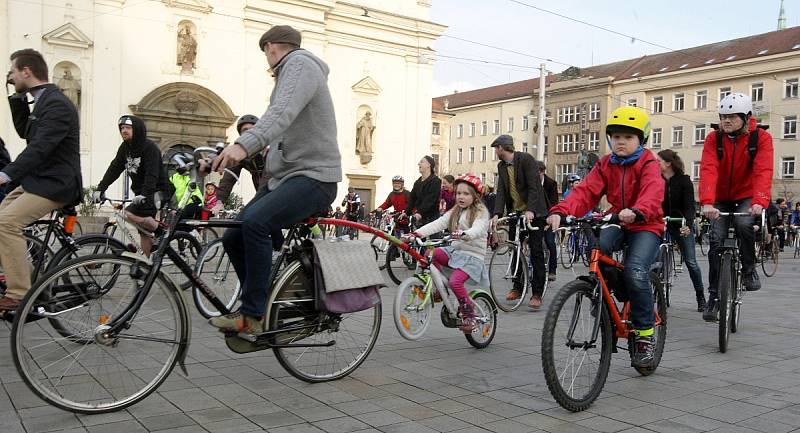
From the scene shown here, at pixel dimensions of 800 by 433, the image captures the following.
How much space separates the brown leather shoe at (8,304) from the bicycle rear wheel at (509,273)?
5043mm

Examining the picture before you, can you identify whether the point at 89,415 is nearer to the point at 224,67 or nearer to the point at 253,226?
the point at 253,226

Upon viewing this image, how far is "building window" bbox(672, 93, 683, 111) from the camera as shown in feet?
202

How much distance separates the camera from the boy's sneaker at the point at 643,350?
5027 mm

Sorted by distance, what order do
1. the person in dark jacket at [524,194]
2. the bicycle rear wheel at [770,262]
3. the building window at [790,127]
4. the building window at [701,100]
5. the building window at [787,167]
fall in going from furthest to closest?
the building window at [701,100] < the building window at [787,167] < the building window at [790,127] < the bicycle rear wheel at [770,262] < the person in dark jacket at [524,194]

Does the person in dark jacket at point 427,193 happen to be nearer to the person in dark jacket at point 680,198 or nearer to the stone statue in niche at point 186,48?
the person in dark jacket at point 680,198

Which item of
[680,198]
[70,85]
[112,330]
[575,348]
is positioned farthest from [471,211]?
A: [70,85]

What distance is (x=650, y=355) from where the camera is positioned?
5.05m

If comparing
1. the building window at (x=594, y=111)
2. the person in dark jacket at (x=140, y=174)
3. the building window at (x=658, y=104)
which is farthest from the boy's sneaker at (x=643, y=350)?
the building window at (x=594, y=111)

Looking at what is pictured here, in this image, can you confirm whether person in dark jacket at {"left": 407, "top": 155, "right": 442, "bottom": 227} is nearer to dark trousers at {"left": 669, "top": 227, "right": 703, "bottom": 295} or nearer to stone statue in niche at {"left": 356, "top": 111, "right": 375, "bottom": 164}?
dark trousers at {"left": 669, "top": 227, "right": 703, "bottom": 295}

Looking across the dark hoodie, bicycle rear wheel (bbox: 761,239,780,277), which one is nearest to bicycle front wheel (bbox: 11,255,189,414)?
the dark hoodie

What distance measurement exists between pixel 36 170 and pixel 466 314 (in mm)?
3390

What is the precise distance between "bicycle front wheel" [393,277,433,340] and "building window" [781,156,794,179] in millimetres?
57769

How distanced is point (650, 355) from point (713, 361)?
1187 mm

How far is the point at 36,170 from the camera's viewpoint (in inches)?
199
